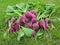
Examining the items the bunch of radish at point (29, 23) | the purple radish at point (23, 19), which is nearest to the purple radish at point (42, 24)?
the bunch of radish at point (29, 23)

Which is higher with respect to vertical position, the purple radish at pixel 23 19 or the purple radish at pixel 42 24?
the purple radish at pixel 23 19

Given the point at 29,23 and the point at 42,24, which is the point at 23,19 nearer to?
the point at 29,23

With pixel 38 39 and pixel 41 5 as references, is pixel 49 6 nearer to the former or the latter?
pixel 41 5

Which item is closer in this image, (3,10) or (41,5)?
(41,5)

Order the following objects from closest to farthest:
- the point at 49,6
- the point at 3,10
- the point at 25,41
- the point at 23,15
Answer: the point at 25,41, the point at 23,15, the point at 49,6, the point at 3,10

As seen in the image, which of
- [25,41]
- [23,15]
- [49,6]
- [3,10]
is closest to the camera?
[25,41]

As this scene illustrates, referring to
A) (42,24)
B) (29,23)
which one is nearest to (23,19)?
(29,23)

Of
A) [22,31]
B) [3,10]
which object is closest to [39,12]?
[22,31]

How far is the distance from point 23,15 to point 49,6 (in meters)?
0.61

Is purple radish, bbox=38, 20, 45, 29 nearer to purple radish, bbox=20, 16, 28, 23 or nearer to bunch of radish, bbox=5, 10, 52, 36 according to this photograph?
Answer: bunch of radish, bbox=5, 10, 52, 36

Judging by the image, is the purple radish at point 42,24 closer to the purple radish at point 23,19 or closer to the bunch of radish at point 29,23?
the bunch of radish at point 29,23

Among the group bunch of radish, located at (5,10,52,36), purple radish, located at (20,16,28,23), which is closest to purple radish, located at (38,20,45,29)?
bunch of radish, located at (5,10,52,36)

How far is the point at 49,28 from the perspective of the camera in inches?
123

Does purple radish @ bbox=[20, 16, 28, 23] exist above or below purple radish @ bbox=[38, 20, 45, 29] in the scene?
above
